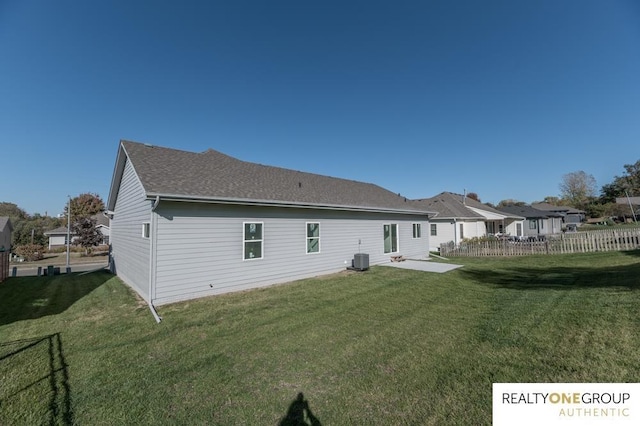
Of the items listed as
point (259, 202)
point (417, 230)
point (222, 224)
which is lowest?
point (417, 230)

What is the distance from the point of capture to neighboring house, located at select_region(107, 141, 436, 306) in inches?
299

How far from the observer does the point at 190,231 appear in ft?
26.0

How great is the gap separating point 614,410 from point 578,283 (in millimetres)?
6871

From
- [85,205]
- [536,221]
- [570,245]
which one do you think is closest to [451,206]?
[570,245]

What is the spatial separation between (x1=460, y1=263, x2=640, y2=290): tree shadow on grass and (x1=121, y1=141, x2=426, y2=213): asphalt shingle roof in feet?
19.4

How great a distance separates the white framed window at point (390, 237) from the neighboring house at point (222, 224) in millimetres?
165

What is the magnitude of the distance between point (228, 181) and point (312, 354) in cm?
746

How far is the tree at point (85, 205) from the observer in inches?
1788

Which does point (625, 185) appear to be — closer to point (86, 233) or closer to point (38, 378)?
point (38, 378)

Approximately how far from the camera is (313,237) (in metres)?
11.3

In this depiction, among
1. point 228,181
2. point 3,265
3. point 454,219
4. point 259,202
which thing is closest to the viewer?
point 259,202

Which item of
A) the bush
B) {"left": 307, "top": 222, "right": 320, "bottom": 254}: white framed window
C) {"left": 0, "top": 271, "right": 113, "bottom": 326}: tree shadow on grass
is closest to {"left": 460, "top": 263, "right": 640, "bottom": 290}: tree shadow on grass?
{"left": 307, "top": 222, "right": 320, "bottom": 254}: white framed window

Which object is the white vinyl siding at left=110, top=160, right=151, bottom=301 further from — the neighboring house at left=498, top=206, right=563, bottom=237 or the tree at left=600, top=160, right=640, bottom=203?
the tree at left=600, top=160, right=640, bottom=203

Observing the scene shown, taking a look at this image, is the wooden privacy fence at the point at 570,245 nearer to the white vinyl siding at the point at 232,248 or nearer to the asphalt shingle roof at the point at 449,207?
the asphalt shingle roof at the point at 449,207
